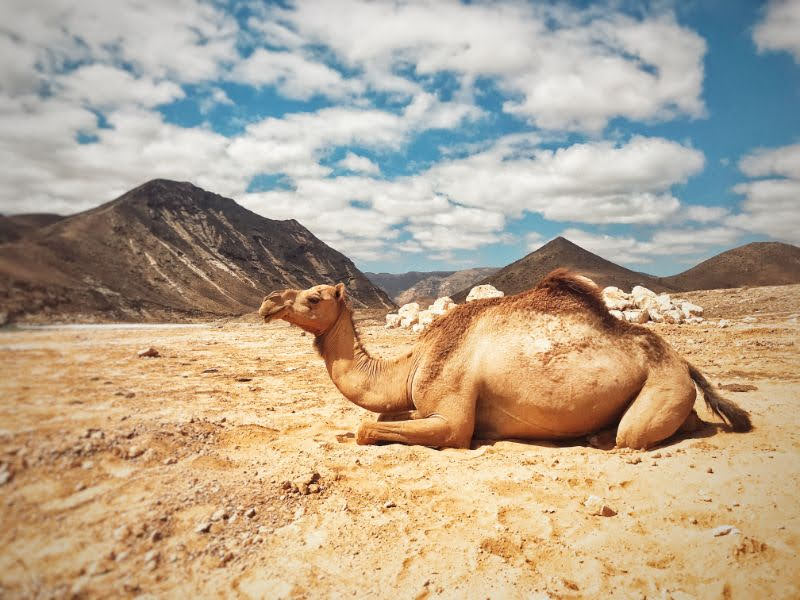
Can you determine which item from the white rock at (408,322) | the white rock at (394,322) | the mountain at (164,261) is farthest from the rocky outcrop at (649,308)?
the mountain at (164,261)

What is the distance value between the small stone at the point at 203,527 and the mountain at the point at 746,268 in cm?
4265

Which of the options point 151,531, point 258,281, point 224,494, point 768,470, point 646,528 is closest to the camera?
point 151,531

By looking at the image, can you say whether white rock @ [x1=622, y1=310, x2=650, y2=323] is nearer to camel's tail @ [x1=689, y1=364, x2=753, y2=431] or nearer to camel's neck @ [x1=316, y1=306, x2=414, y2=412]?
camel's tail @ [x1=689, y1=364, x2=753, y2=431]

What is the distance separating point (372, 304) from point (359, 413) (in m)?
52.1

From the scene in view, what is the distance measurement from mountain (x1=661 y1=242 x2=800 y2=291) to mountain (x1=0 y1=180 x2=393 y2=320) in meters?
34.6

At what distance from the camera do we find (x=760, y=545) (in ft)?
9.14

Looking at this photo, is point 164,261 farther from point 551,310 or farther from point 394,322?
point 551,310

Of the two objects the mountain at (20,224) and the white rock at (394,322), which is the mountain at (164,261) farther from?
the white rock at (394,322)

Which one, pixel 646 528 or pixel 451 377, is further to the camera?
pixel 451 377

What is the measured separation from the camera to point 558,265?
43812 mm

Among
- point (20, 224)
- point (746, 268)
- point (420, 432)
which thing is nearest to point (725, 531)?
point (420, 432)

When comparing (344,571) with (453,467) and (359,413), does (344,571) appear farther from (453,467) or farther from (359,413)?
(359,413)

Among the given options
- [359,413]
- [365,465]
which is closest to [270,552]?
[365,465]

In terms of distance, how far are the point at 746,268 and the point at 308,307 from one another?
45872mm
